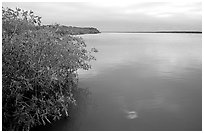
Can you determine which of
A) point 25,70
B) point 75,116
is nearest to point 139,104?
point 75,116

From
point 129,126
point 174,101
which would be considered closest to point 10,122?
point 129,126

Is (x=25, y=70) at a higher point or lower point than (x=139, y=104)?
higher

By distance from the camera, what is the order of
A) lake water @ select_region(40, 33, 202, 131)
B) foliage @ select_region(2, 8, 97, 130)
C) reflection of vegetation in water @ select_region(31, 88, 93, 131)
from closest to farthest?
foliage @ select_region(2, 8, 97, 130), reflection of vegetation in water @ select_region(31, 88, 93, 131), lake water @ select_region(40, 33, 202, 131)

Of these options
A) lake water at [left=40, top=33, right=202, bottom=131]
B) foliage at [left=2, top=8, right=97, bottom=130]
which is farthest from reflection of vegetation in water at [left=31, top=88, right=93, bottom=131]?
foliage at [left=2, top=8, right=97, bottom=130]

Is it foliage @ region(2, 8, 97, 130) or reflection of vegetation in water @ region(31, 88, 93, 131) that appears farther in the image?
reflection of vegetation in water @ region(31, 88, 93, 131)

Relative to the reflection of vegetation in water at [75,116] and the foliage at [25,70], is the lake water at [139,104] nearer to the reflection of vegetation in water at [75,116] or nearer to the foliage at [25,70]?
the reflection of vegetation in water at [75,116]

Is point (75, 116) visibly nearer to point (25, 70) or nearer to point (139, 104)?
point (139, 104)

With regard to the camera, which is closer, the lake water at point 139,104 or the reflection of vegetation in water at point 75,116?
the reflection of vegetation in water at point 75,116

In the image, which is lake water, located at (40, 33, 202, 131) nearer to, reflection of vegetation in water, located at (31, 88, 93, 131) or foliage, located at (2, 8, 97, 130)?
reflection of vegetation in water, located at (31, 88, 93, 131)

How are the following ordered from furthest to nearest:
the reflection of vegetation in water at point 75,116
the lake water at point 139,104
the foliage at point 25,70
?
1. the lake water at point 139,104
2. the reflection of vegetation in water at point 75,116
3. the foliage at point 25,70

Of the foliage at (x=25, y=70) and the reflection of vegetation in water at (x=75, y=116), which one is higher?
the foliage at (x=25, y=70)

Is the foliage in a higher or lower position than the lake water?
higher

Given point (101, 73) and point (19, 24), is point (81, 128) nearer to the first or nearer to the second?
point (19, 24)

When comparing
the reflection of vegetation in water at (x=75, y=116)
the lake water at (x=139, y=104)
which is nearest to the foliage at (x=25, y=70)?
the reflection of vegetation in water at (x=75, y=116)
